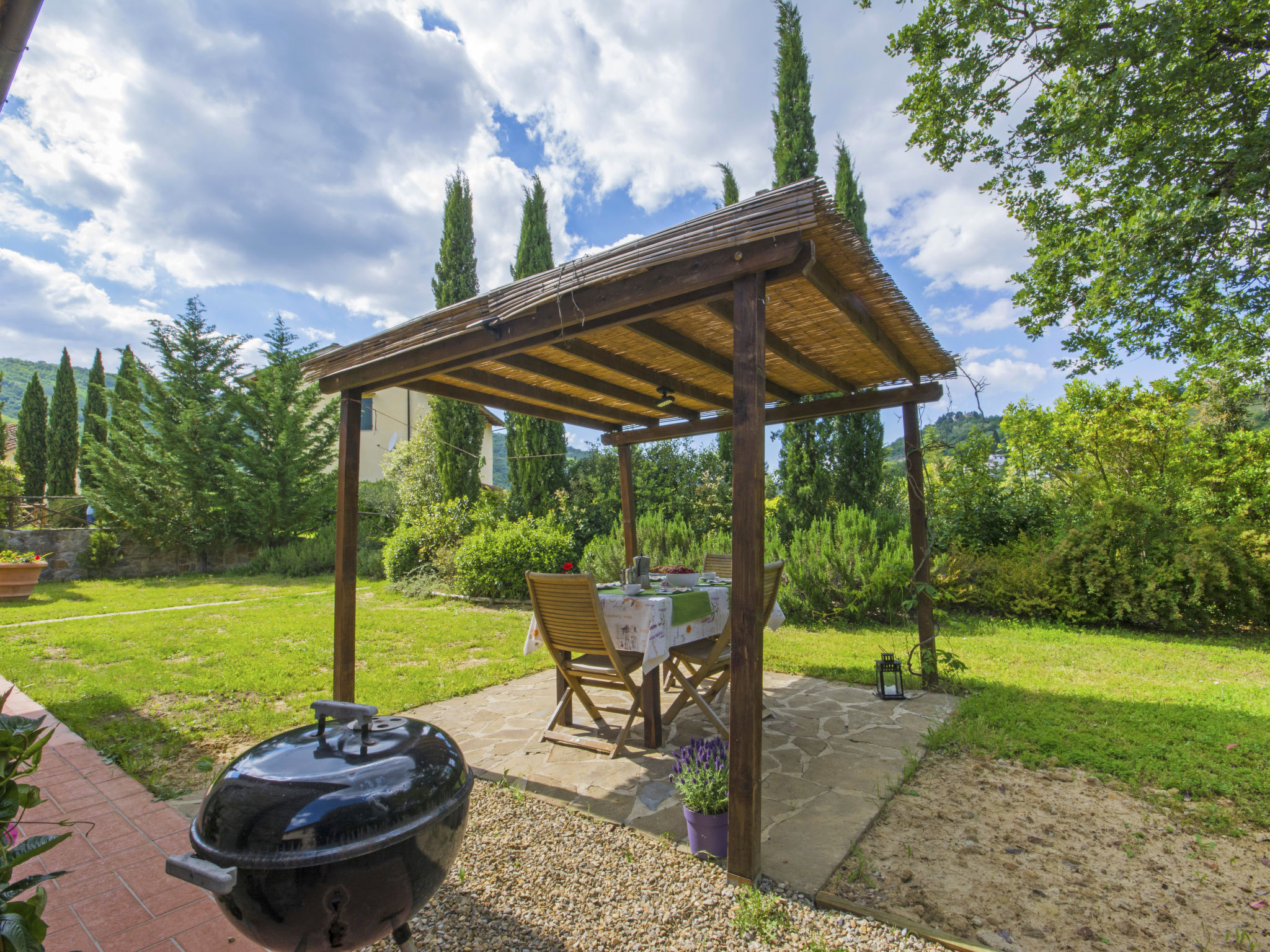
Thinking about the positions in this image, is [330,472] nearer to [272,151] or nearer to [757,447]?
[272,151]

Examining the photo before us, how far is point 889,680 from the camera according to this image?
4391mm

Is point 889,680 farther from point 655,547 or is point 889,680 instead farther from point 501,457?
point 501,457

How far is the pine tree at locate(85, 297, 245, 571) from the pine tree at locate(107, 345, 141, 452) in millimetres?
34

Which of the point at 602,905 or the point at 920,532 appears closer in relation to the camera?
the point at 602,905

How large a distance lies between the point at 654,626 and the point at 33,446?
25237 mm

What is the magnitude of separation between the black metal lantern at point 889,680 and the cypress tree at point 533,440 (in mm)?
7277

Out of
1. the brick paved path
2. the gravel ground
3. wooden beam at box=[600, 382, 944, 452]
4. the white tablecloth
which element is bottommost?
the gravel ground

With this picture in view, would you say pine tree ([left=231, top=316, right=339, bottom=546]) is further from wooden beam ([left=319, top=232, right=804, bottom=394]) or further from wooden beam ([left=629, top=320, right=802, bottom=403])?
wooden beam ([left=629, top=320, right=802, bottom=403])

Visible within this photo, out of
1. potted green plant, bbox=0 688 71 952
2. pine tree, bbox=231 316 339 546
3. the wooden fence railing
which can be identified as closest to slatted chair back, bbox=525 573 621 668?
potted green plant, bbox=0 688 71 952

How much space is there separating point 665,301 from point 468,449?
1057 centimetres

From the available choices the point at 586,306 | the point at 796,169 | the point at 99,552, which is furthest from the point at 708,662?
the point at 99,552

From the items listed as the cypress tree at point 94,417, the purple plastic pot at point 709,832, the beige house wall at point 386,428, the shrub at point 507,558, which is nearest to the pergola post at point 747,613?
the purple plastic pot at point 709,832

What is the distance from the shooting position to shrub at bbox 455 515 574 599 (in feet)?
28.7

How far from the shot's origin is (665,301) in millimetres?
2756
